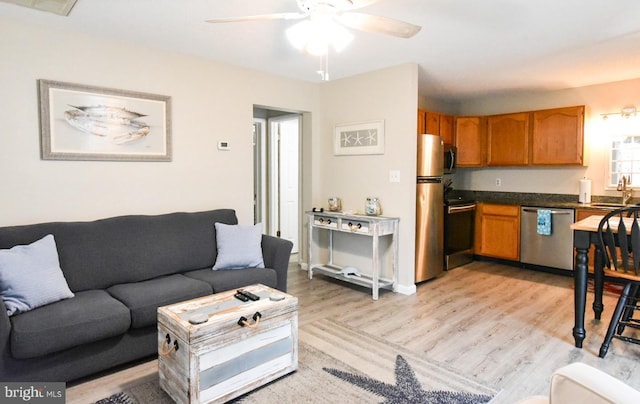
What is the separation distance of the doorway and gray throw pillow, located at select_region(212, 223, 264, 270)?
207 centimetres

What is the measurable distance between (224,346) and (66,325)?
910 mm

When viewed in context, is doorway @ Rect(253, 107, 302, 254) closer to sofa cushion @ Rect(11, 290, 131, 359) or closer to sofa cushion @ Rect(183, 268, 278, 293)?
sofa cushion @ Rect(183, 268, 278, 293)

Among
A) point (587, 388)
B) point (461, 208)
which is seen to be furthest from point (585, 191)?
point (587, 388)

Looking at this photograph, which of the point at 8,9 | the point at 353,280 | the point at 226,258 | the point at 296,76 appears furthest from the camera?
the point at 296,76

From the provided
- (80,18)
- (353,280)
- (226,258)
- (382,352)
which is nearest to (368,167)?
(353,280)

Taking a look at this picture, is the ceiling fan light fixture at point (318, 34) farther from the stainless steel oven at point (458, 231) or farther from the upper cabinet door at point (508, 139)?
the upper cabinet door at point (508, 139)

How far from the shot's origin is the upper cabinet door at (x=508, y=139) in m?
5.19

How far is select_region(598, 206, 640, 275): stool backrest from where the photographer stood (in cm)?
249

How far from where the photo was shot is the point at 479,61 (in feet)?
12.6

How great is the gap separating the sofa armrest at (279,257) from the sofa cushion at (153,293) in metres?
0.67

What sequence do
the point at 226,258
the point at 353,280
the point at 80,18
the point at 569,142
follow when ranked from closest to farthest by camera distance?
the point at 80,18
the point at 226,258
the point at 353,280
the point at 569,142

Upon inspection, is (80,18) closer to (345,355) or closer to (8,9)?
(8,9)

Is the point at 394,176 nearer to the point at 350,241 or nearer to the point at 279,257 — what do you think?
the point at 350,241

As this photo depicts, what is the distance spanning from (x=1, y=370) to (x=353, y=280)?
2.97 m
